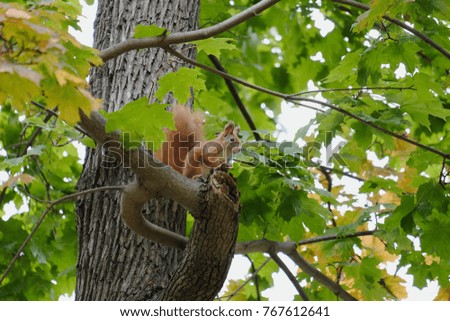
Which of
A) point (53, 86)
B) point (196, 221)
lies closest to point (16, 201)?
point (196, 221)

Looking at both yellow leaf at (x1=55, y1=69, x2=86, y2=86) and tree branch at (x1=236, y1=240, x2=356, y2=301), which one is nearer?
yellow leaf at (x1=55, y1=69, x2=86, y2=86)

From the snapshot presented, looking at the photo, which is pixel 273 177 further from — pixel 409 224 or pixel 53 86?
pixel 53 86

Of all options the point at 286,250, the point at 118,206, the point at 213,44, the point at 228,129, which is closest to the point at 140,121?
the point at 213,44

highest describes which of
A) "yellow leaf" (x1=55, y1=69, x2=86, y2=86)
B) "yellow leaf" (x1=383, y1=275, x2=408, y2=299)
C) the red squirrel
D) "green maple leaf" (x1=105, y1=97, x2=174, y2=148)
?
the red squirrel

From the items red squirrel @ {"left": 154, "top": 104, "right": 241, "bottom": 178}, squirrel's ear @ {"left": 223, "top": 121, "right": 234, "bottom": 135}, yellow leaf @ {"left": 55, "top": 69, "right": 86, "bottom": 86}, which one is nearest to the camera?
yellow leaf @ {"left": 55, "top": 69, "right": 86, "bottom": 86}

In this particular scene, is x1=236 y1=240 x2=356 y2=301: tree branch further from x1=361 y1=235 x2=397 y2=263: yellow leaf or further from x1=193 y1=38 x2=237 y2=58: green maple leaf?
x1=193 y1=38 x2=237 y2=58: green maple leaf

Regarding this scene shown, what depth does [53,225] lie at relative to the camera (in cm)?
414

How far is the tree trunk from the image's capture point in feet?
8.98

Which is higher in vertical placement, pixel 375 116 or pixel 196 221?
pixel 375 116

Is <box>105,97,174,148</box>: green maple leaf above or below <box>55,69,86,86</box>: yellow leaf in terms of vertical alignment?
above

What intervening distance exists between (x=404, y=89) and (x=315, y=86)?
211cm

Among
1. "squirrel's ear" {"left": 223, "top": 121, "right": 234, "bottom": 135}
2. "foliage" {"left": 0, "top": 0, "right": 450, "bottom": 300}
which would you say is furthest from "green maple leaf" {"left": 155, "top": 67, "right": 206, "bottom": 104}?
"squirrel's ear" {"left": 223, "top": 121, "right": 234, "bottom": 135}

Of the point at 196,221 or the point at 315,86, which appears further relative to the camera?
the point at 315,86

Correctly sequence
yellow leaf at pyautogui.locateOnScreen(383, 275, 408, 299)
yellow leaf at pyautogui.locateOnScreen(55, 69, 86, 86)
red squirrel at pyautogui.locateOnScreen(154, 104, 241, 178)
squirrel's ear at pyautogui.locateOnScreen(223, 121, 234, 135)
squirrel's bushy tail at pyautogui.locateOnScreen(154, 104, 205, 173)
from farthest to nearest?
yellow leaf at pyautogui.locateOnScreen(383, 275, 408, 299) < squirrel's ear at pyautogui.locateOnScreen(223, 121, 234, 135) < red squirrel at pyautogui.locateOnScreen(154, 104, 241, 178) < squirrel's bushy tail at pyautogui.locateOnScreen(154, 104, 205, 173) < yellow leaf at pyautogui.locateOnScreen(55, 69, 86, 86)
